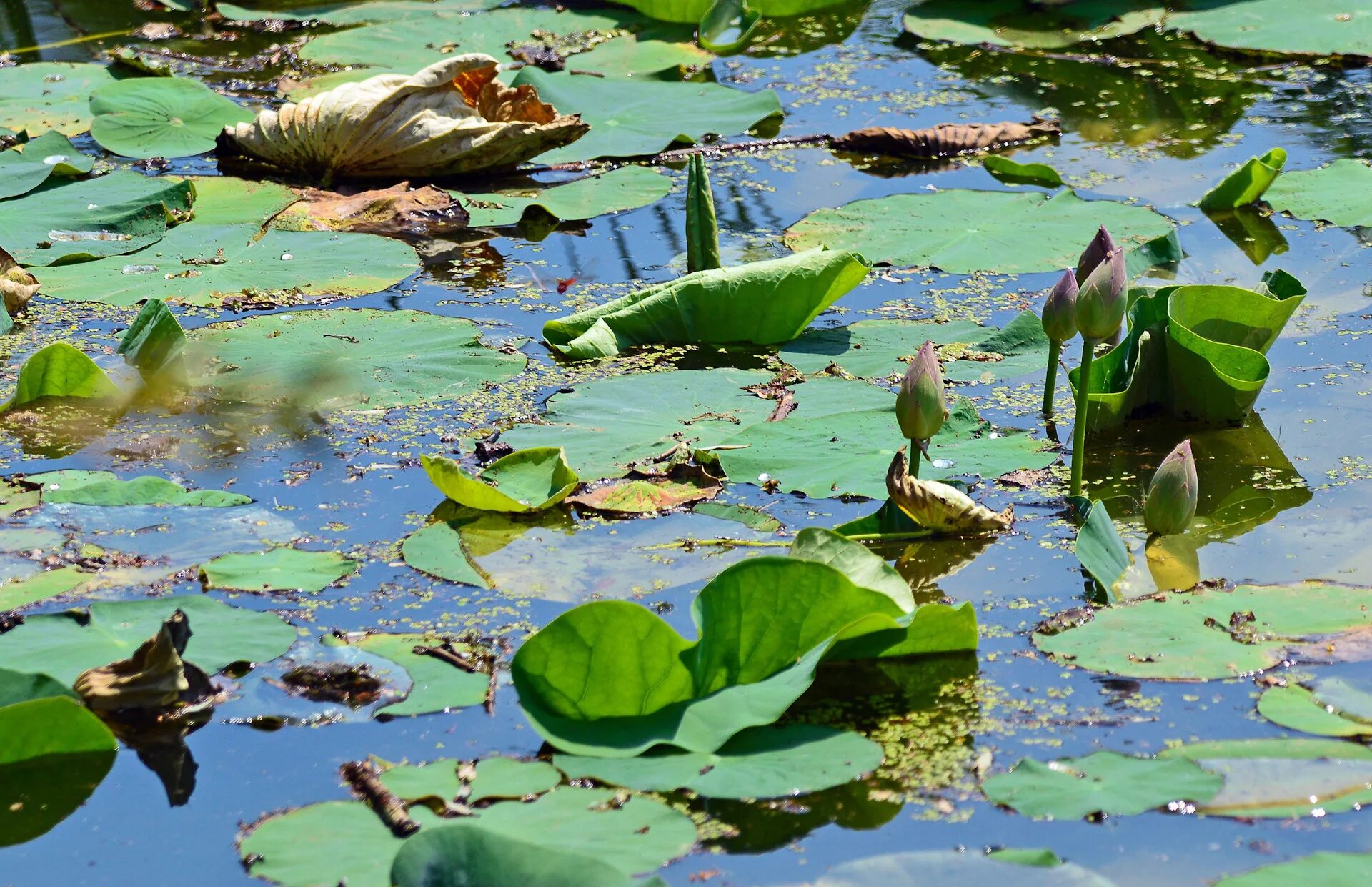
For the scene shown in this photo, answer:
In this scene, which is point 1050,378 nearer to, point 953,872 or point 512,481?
point 512,481

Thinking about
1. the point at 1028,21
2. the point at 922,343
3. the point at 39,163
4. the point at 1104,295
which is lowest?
the point at 922,343

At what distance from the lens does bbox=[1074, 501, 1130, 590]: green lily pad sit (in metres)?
1.72

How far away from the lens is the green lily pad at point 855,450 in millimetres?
2037

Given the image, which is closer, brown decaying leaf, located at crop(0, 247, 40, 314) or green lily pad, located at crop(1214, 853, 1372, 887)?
green lily pad, located at crop(1214, 853, 1372, 887)

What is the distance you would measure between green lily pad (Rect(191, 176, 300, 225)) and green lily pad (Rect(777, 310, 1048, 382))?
4.42 feet

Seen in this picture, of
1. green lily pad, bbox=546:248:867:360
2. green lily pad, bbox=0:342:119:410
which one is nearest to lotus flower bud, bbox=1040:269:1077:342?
green lily pad, bbox=546:248:867:360

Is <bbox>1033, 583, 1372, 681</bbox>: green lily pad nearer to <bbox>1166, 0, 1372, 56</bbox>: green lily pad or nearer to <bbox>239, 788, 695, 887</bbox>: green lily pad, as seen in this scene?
<bbox>239, 788, 695, 887</bbox>: green lily pad

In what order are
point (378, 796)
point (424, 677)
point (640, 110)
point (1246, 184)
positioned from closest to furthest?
point (378, 796) → point (424, 677) → point (1246, 184) → point (640, 110)

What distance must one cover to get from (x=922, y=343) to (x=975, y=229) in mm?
572

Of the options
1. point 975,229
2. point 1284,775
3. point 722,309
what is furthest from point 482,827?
point 975,229

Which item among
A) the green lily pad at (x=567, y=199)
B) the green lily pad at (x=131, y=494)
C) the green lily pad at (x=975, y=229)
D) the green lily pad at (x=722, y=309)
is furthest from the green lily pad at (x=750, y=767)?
the green lily pad at (x=567, y=199)

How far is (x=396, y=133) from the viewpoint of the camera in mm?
3346

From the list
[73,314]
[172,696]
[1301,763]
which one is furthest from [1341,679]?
[73,314]

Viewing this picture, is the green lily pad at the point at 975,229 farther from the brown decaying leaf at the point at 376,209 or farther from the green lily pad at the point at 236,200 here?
the green lily pad at the point at 236,200
